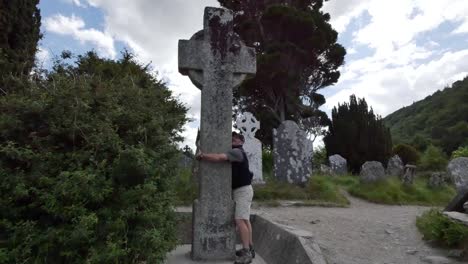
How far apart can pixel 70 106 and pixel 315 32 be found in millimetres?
25131

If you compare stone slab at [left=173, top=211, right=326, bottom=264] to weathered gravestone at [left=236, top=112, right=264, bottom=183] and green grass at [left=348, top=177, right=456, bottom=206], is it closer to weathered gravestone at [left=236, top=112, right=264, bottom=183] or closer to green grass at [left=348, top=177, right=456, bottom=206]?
weathered gravestone at [left=236, top=112, right=264, bottom=183]

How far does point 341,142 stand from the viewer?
85.4 feet

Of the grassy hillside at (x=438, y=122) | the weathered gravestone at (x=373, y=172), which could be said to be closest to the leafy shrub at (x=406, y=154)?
the grassy hillside at (x=438, y=122)

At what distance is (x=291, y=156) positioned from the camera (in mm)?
12305

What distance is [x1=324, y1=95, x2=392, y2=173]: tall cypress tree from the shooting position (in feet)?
82.4

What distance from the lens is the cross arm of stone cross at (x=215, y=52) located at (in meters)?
5.06

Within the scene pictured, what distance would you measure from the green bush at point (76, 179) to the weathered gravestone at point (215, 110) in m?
1.26

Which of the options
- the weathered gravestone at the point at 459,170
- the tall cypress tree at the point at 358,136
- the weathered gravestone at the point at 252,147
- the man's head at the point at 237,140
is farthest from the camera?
the tall cypress tree at the point at 358,136

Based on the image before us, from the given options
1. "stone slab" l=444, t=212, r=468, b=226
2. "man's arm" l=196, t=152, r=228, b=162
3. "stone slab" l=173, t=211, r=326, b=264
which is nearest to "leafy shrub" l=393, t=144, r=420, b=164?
"stone slab" l=444, t=212, r=468, b=226

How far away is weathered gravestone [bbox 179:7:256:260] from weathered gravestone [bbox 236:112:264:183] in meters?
7.36

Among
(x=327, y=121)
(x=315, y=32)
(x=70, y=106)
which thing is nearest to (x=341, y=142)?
(x=327, y=121)

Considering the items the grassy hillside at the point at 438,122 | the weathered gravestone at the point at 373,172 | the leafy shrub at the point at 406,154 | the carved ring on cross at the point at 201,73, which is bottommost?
the weathered gravestone at the point at 373,172

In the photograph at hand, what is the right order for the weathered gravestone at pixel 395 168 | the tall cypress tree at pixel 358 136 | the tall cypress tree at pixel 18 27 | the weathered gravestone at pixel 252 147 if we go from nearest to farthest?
the tall cypress tree at pixel 18 27 → the weathered gravestone at pixel 252 147 → the weathered gravestone at pixel 395 168 → the tall cypress tree at pixel 358 136

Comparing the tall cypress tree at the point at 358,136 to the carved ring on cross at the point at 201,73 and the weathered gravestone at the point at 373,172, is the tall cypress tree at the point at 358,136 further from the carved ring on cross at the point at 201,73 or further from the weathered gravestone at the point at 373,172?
the carved ring on cross at the point at 201,73
